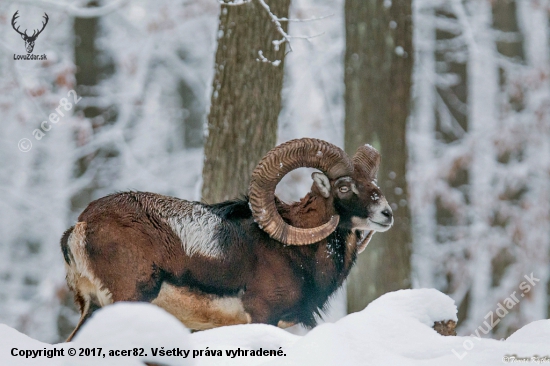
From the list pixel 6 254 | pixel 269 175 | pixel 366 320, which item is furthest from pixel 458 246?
pixel 366 320

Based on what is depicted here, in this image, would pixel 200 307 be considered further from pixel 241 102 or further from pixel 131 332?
pixel 241 102

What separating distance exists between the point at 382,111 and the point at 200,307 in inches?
175

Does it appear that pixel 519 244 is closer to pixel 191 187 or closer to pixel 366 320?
pixel 191 187

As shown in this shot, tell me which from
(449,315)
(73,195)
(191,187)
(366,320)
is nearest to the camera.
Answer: (366,320)

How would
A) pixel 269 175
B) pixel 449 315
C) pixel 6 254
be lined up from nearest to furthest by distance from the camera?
1. pixel 449 315
2. pixel 269 175
3. pixel 6 254

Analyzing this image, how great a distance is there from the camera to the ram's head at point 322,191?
6.38m

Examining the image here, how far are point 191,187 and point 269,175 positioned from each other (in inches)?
439

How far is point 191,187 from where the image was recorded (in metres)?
17.4

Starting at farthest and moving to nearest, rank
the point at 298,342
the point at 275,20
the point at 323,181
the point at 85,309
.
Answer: the point at 275,20 < the point at 323,181 < the point at 85,309 < the point at 298,342

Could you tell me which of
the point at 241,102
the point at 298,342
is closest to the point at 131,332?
the point at 298,342

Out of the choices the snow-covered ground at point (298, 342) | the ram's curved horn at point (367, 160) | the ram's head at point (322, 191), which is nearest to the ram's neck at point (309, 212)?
the ram's head at point (322, 191)

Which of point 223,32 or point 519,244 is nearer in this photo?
point 223,32

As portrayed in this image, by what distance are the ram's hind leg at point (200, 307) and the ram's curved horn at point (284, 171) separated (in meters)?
0.72

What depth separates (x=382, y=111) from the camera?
9.45 m
